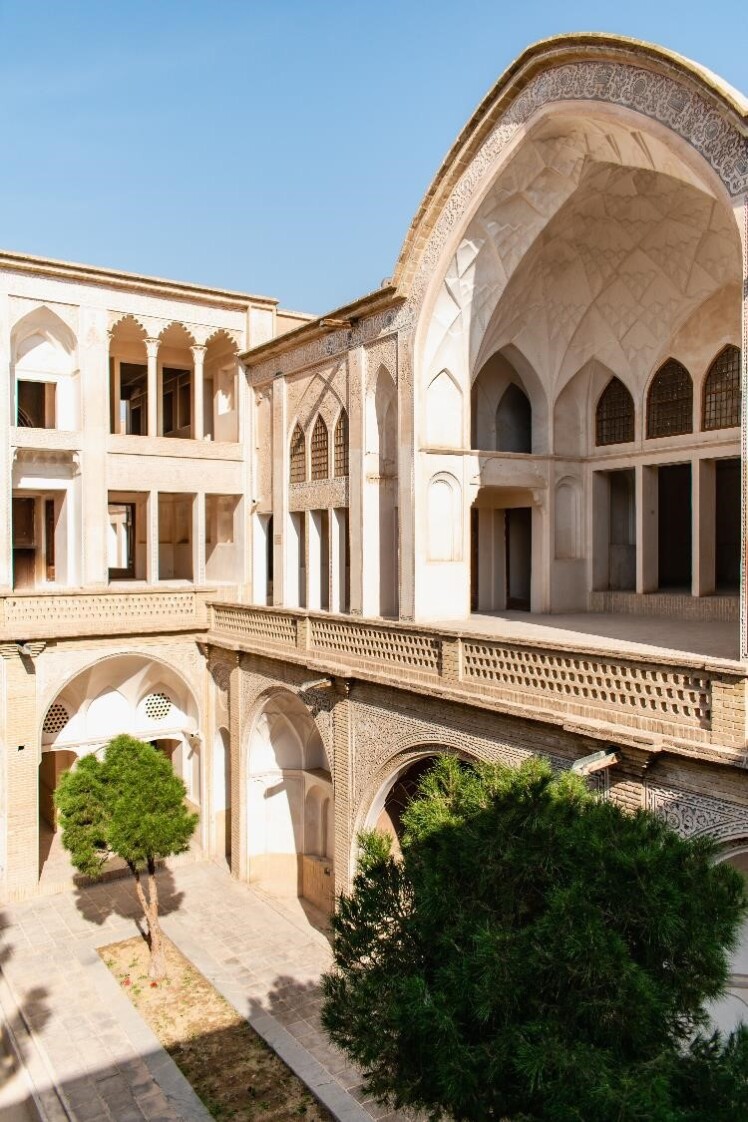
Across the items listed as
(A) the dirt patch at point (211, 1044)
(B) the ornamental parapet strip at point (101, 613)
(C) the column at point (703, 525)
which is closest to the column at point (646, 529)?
(C) the column at point (703, 525)

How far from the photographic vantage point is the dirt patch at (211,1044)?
8.23 meters

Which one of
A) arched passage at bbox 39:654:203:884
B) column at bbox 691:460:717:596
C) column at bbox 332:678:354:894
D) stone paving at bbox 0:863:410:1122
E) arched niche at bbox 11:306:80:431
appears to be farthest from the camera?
arched passage at bbox 39:654:203:884

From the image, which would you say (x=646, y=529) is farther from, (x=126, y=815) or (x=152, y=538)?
(x=152, y=538)

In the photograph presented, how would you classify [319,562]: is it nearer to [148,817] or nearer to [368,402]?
[368,402]

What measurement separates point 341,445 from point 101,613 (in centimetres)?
461

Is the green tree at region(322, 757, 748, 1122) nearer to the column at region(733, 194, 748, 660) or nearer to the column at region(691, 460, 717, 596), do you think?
the column at region(733, 194, 748, 660)

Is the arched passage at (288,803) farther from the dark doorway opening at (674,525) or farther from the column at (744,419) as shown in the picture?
the column at (744,419)

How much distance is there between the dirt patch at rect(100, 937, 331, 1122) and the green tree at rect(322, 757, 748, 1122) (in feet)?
14.5

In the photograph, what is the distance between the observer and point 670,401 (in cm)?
1157

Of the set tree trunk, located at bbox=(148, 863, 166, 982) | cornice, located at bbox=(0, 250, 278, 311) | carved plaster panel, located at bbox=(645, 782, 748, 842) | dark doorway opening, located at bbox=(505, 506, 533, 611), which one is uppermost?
cornice, located at bbox=(0, 250, 278, 311)

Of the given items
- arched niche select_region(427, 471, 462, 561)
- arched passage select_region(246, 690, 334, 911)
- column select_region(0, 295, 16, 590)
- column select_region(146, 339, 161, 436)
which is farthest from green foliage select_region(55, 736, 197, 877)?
column select_region(146, 339, 161, 436)

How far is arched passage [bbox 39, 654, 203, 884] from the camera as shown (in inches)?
572

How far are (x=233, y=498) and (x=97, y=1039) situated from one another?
375 inches

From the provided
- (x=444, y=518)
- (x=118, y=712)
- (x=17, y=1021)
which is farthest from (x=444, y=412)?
(x=17, y=1021)
